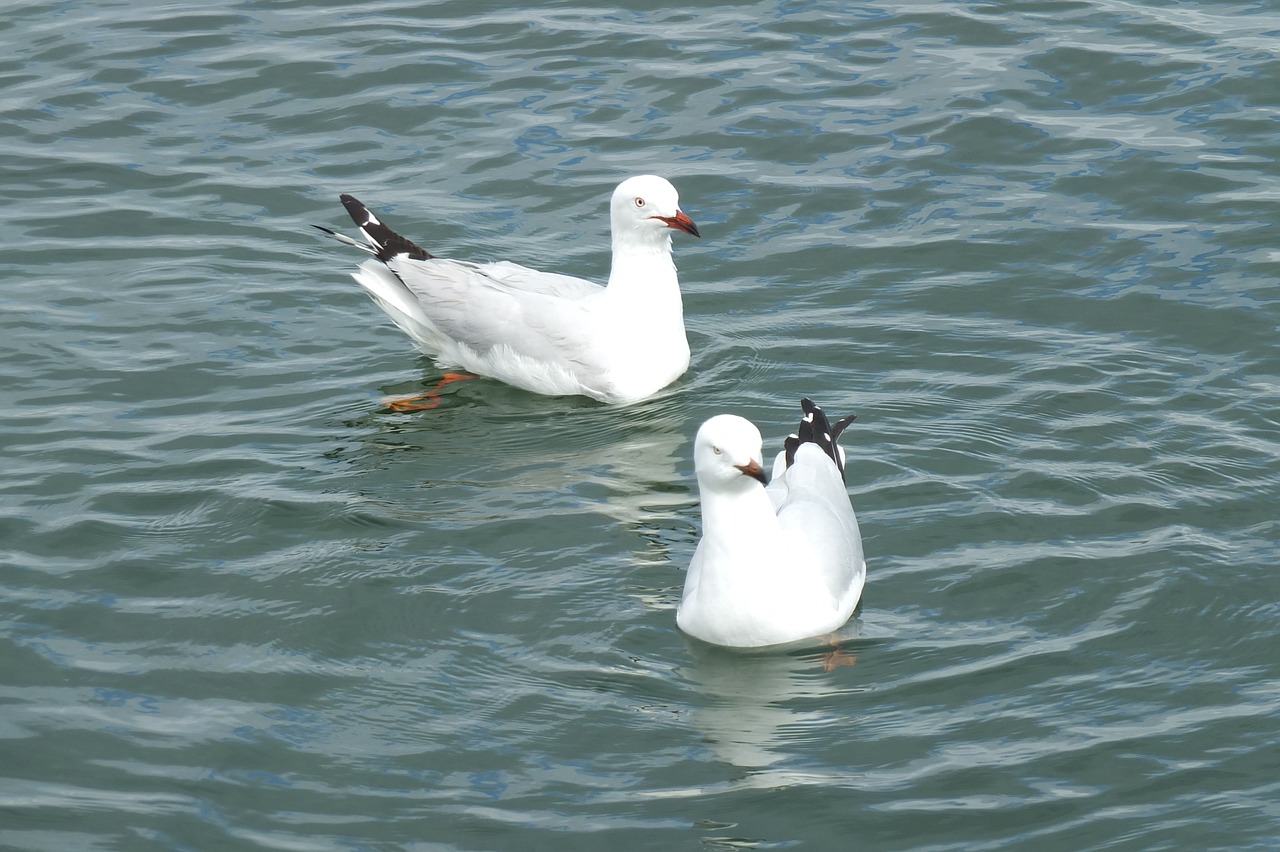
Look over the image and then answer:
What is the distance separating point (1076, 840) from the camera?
6.24m

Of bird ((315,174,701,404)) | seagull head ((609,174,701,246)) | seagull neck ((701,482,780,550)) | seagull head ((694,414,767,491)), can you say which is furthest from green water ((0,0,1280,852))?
seagull head ((609,174,701,246))

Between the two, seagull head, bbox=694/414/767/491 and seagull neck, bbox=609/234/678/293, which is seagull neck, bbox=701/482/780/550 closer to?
seagull head, bbox=694/414/767/491

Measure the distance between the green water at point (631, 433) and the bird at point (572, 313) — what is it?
256mm

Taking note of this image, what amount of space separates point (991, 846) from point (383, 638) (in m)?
2.93

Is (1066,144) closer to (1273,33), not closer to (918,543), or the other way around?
(1273,33)

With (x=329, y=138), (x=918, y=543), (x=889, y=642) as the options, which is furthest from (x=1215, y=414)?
(x=329, y=138)

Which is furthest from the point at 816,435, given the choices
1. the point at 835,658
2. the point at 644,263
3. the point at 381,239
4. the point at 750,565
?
the point at 381,239

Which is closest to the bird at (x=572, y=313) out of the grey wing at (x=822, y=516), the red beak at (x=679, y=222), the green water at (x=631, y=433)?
the red beak at (x=679, y=222)

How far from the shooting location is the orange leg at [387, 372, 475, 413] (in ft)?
34.1

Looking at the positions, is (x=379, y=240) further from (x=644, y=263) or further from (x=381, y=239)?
(x=644, y=263)

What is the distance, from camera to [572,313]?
10.6 m

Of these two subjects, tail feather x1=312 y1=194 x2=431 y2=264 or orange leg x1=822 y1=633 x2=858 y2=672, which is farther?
tail feather x1=312 y1=194 x2=431 y2=264

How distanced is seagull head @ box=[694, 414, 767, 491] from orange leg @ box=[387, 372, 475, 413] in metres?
3.19

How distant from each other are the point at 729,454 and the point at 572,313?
11.0 ft
